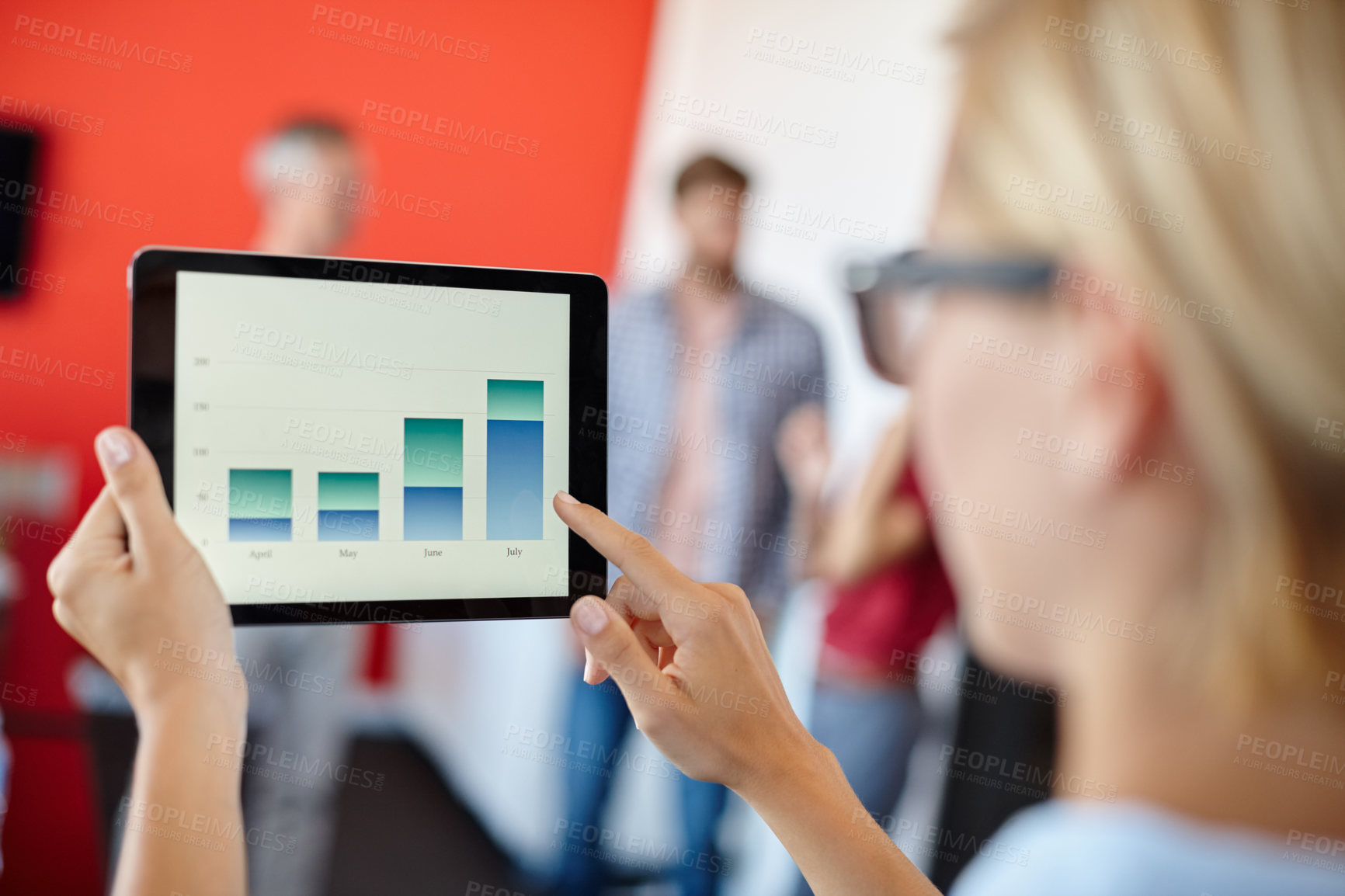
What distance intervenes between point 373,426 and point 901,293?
1320mm

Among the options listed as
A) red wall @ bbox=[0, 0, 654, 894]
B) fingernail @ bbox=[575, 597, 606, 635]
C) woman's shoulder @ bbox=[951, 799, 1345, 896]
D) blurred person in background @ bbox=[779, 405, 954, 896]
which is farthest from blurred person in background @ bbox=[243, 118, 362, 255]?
woman's shoulder @ bbox=[951, 799, 1345, 896]

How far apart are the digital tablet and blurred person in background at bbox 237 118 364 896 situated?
53.0 inches

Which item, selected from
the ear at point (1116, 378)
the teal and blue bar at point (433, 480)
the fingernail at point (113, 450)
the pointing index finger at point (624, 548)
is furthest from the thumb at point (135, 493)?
the ear at point (1116, 378)

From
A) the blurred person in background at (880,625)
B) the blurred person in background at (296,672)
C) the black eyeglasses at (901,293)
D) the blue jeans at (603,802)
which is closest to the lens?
the black eyeglasses at (901,293)

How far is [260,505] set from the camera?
0.90 meters

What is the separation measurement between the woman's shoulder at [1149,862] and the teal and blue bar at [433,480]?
0.67 metres

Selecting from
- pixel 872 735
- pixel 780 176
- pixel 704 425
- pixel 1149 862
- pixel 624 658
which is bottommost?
pixel 872 735

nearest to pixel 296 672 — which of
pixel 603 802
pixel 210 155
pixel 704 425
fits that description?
pixel 603 802

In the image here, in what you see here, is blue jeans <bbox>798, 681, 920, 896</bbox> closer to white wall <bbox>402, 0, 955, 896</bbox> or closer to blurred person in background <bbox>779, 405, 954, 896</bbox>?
blurred person in background <bbox>779, 405, 954, 896</bbox>

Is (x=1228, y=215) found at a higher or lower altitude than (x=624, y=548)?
higher

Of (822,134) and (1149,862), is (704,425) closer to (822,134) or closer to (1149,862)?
(822,134)

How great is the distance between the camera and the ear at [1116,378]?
→ 3.82 ft

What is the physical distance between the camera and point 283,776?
2367 mm

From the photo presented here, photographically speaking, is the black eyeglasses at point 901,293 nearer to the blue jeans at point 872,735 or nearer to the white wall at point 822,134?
the white wall at point 822,134
